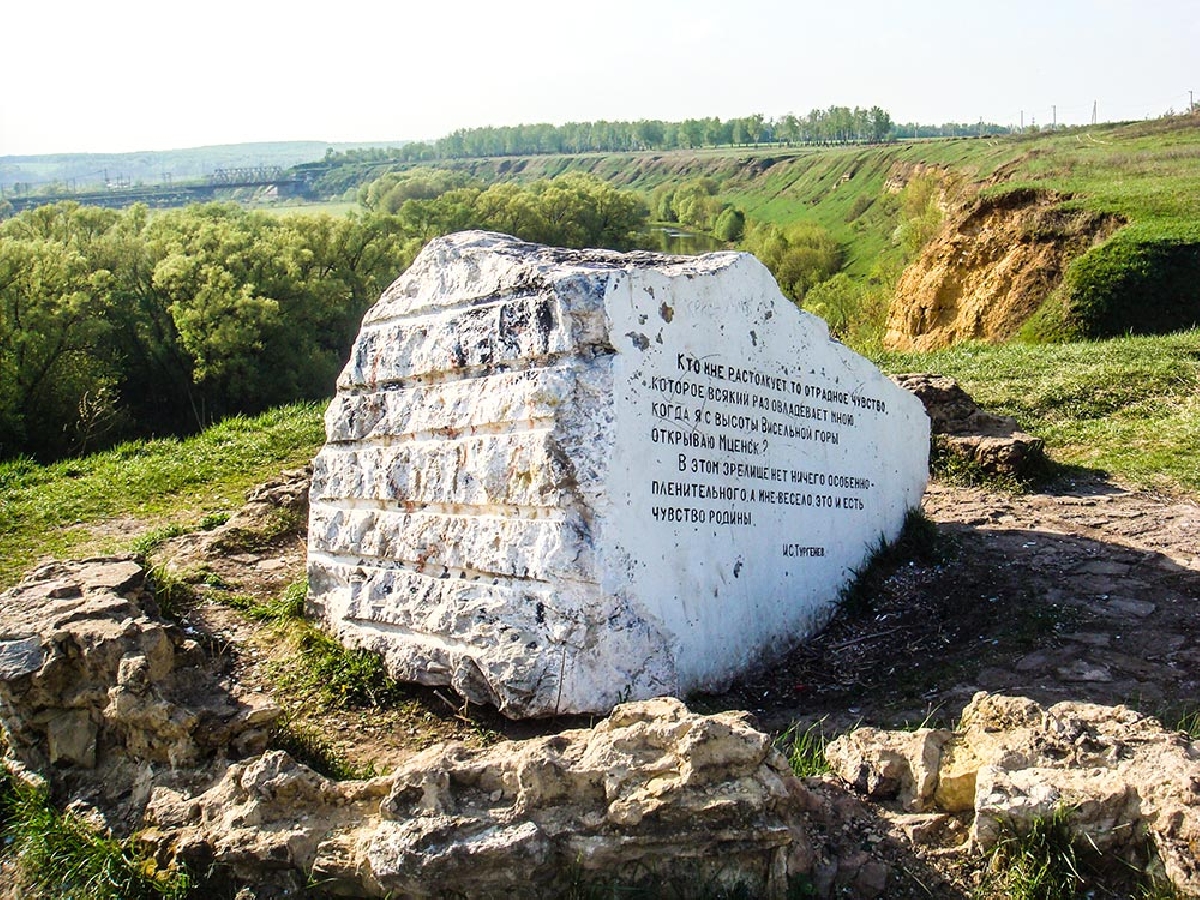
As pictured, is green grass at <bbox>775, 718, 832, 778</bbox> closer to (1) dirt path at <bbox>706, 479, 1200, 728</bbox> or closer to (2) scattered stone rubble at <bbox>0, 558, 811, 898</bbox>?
(1) dirt path at <bbox>706, 479, 1200, 728</bbox>

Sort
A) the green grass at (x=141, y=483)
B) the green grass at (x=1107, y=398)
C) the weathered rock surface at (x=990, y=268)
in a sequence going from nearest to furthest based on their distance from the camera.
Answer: the green grass at (x=141, y=483) < the green grass at (x=1107, y=398) < the weathered rock surface at (x=990, y=268)

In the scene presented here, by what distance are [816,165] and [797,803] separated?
110582 millimetres

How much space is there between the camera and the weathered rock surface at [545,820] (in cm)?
341

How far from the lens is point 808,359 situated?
671 centimetres

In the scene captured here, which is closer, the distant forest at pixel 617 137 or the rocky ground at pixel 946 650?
the rocky ground at pixel 946 650

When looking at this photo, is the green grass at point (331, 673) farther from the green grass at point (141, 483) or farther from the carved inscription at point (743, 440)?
the green grass at point (141, 483)

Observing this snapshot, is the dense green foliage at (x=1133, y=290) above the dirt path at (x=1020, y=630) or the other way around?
above

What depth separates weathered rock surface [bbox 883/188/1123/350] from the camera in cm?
2433

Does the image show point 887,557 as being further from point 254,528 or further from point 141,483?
point 141,483

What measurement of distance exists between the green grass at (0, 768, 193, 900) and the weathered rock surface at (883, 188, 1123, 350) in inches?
884

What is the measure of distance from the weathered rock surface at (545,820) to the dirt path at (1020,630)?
5.38 ft

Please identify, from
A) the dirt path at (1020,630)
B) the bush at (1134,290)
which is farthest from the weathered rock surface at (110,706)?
the bush at (1134,290)

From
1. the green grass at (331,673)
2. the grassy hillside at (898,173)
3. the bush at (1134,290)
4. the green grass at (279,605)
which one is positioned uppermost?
the grassy hillside at (898,173)

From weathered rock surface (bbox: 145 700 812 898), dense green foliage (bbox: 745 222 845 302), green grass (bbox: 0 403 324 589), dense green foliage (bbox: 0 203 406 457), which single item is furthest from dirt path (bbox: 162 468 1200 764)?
dense green foliage (bbox: 745 222 845 302)
